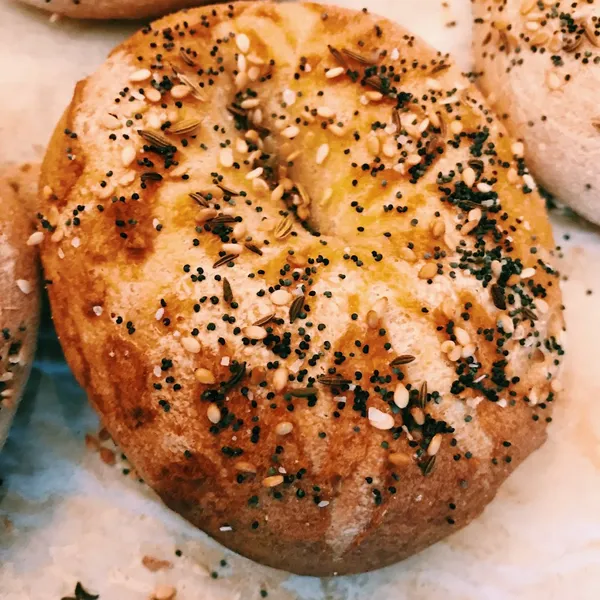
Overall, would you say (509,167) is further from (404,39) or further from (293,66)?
(293,66)

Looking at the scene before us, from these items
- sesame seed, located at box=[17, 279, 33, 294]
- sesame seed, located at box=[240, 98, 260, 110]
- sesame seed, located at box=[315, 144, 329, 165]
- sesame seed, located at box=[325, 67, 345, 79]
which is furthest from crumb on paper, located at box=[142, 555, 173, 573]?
sesame seed, located at box=[325, 67, 345, 79]

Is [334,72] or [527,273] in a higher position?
[334,72]

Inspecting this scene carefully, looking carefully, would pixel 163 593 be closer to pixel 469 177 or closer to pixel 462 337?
pixel 462 337

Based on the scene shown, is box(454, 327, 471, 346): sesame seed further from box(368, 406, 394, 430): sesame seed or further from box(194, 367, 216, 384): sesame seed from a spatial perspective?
box(194, 367, 216, 384): sesame seed

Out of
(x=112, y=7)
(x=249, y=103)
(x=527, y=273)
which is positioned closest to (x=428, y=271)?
(x=527, y=273)

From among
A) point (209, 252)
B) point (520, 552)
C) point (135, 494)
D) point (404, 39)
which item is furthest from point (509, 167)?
point (135, 494)

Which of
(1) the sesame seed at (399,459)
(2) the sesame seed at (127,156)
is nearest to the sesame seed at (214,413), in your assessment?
(1) the sesame seed at (399,459)
